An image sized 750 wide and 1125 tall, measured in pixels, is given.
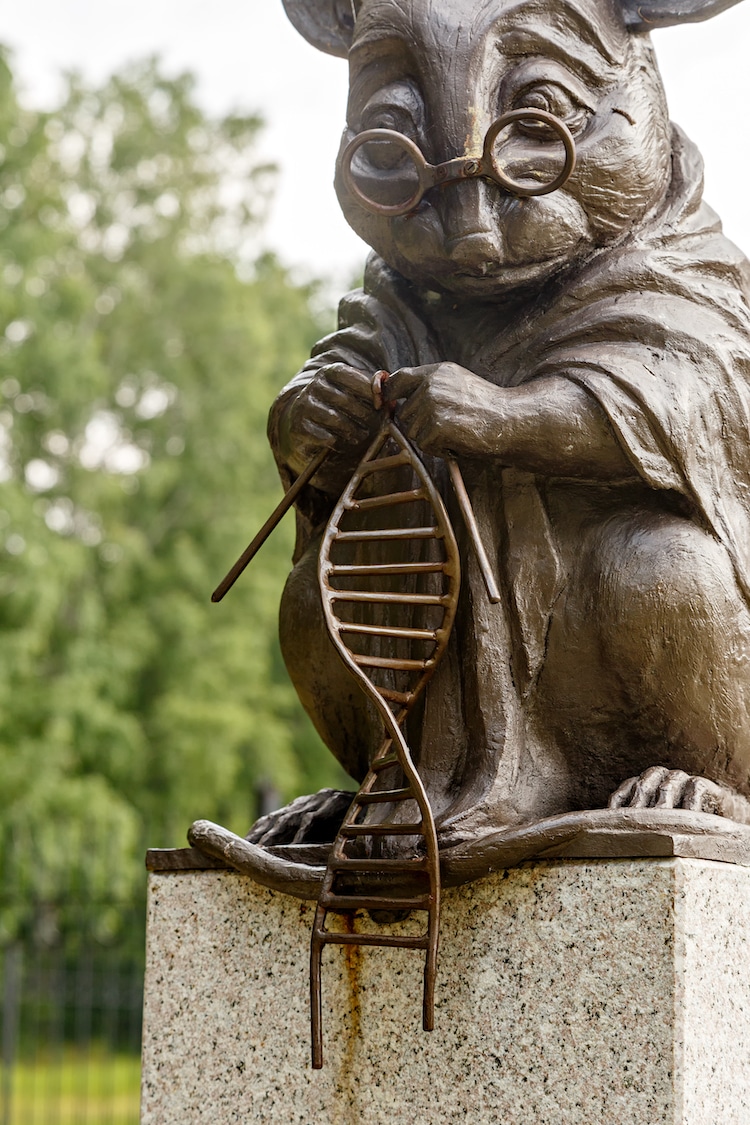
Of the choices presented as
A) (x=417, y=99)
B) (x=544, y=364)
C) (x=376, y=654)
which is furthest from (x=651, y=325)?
(x=376, y=654)

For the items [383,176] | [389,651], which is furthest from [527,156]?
[389,651]

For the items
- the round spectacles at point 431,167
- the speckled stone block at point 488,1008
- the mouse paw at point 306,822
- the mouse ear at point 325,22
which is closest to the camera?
the speckled stone block at point 488,1008

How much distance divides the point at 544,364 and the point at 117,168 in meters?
14.0

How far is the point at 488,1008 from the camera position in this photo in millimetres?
2451

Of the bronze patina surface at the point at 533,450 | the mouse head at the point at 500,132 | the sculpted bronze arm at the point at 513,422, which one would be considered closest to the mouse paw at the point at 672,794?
the bronze patina surface at the point at 533,450

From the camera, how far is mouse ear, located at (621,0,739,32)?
286 centimetres

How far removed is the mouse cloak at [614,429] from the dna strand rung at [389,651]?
0.29 ft

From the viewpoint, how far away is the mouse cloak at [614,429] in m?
2.62

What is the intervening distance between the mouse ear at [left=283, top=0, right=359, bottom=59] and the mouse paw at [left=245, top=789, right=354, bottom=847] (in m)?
1.73

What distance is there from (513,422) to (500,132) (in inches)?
23.9

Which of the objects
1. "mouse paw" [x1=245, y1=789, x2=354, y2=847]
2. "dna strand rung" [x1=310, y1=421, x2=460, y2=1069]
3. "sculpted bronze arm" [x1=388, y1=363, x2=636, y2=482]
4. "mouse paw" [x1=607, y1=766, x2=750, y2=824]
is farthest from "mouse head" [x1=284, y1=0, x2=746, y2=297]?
"mouse paw" [x1=245, y1=789, x2=354, y2=847]

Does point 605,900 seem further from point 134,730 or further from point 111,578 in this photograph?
point 111,578

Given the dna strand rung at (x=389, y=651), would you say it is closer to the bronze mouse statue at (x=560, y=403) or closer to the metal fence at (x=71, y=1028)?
the bronze mouse statue at (x=560, y=403)

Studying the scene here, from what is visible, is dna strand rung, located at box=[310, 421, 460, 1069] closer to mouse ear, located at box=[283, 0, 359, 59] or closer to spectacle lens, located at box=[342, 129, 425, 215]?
spectacle lens, located at box=[342, 129, 425, 215]
